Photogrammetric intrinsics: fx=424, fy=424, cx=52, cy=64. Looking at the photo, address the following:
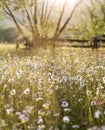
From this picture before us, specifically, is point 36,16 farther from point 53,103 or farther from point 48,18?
point 53,103

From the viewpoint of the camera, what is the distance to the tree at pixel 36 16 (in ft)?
107

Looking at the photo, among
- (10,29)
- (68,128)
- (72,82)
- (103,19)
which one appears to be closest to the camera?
(68,128)

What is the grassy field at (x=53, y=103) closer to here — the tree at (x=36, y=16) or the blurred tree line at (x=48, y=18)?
the tree at (x=36, y=16)

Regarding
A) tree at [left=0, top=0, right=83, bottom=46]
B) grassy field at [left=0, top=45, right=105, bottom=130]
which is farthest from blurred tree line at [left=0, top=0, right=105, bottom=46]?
grassy field at [left=0, top=45, right=105, bottom=130]

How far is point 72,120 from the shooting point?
6402 millimetres

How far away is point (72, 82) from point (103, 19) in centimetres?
3089

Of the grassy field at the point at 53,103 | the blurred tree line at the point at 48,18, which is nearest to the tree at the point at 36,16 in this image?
the blurred tree line at the point at 48,18

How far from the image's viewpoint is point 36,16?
Answer: 34.8m

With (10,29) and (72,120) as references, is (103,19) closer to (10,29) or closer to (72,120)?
(72,120)

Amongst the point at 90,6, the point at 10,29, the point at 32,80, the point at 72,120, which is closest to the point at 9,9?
the point at 90,6

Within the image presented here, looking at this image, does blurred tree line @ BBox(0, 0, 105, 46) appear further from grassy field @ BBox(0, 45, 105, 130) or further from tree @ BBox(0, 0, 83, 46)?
A: grassy field @ BBox(0, 45, 105, 130)

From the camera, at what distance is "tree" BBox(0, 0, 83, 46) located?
32.5 metres

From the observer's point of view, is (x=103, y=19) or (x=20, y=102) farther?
(x=103, y=19)

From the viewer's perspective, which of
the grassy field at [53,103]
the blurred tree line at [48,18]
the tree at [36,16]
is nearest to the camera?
the grassy field at [53,103]
